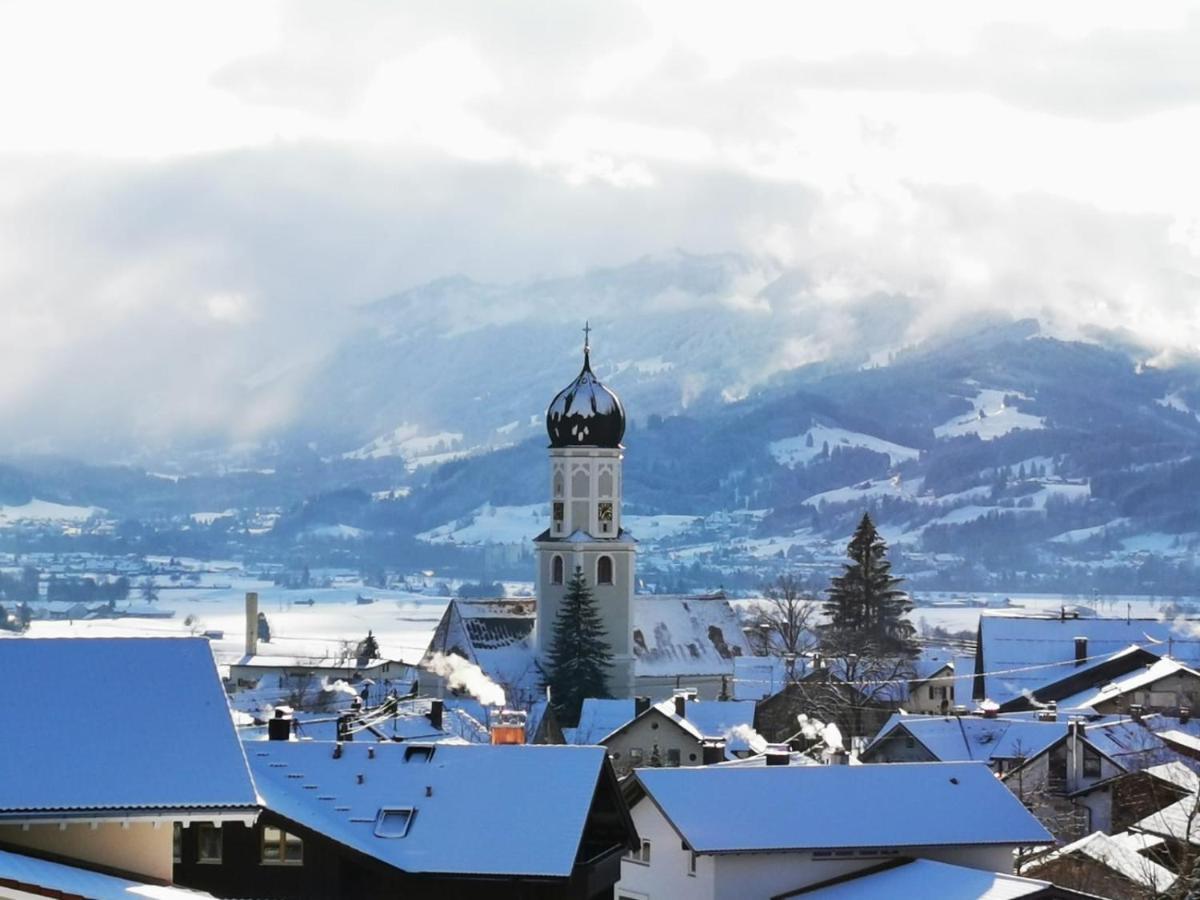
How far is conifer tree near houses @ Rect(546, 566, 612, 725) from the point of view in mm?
116812

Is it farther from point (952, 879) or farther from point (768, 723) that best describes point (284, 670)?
Result: point (952, 879)

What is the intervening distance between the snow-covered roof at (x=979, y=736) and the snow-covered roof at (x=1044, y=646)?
22569 millimetres

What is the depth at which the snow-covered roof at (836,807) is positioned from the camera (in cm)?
4431

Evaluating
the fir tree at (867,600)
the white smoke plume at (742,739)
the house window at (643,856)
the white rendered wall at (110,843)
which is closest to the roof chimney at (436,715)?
the house window at (643,856)

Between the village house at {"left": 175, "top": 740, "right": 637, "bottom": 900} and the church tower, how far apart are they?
81168 millimetres

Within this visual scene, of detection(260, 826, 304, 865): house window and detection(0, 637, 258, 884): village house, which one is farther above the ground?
detection(0, 637, 258, 884): village house

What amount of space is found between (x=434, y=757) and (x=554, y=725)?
59359 mm

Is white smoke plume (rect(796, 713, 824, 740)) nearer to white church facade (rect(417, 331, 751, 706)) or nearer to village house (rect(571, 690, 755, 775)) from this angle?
village house (rect(571, 690, 755, 775))

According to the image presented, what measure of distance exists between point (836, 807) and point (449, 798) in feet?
28.2

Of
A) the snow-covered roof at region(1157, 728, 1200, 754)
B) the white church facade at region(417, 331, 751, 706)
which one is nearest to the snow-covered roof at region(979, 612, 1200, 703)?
the white church facade at region(417, 331, 751, 706)

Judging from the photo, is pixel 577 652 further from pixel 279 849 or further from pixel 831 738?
pixel 279 849

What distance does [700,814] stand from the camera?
45031 mm

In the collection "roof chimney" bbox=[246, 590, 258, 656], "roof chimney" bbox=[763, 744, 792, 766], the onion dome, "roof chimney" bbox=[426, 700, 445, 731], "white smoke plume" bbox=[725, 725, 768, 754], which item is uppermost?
the onion dome

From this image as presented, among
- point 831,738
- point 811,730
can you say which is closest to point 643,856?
point 831,738
